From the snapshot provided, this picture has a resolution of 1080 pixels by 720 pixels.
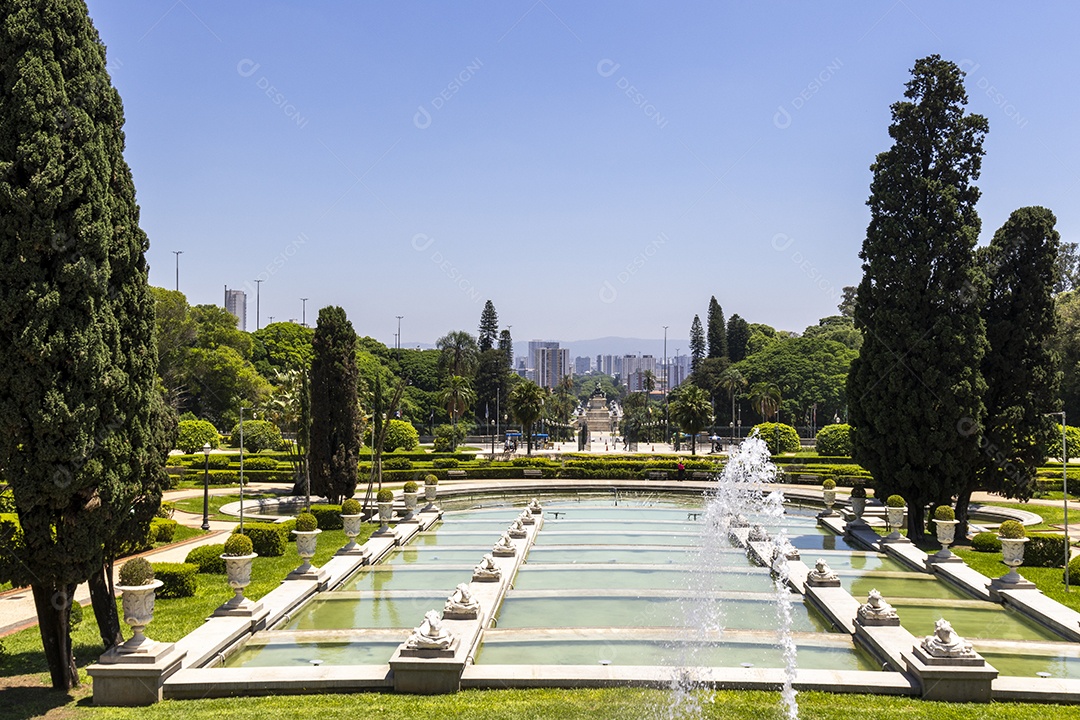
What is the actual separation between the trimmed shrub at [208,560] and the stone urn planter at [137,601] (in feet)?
25.4

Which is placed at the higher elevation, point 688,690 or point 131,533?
point 131,533

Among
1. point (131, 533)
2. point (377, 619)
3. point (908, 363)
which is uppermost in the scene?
point (908, 363)

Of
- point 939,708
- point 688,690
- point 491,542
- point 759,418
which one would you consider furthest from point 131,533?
point 759,418

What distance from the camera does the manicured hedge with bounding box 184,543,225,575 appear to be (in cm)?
1891

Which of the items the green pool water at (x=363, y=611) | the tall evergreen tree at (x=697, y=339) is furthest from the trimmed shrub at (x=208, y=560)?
the tall evergreen tree at (x=697, y=339)

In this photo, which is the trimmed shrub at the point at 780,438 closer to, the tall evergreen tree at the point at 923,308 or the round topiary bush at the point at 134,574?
the tall evergreen tree at the point at 923,308

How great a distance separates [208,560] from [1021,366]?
2144 centimetres

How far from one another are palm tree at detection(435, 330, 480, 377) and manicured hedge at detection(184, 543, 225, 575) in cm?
7095

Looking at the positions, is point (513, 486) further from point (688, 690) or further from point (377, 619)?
point (688, 690)

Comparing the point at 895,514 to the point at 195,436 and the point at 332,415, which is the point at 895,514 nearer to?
the point at 332,415

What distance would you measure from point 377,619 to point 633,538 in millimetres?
10700

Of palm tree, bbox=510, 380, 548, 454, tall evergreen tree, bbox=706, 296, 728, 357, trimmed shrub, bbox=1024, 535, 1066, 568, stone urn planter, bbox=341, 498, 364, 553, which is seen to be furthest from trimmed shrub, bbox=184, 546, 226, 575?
tall evergreen tree, bbox=706, 296, 728, 357

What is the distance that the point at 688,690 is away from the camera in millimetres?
11055

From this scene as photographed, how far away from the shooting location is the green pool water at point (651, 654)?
41.2ft
